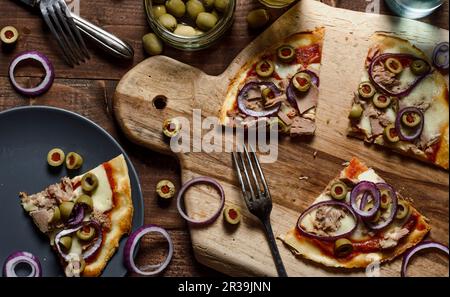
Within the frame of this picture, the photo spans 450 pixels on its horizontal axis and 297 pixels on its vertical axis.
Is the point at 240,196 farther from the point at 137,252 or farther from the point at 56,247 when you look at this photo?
the point at 56,247


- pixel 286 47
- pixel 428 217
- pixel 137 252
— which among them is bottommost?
pixel 137 252

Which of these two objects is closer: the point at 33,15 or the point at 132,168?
the point at 132,168

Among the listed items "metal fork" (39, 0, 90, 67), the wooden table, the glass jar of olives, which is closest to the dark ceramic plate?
the wooden table

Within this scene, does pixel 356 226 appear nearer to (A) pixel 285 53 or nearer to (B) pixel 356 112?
(B) pixel 356 112

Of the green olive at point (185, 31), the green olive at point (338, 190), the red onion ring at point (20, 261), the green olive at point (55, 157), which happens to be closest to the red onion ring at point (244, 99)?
the green olive at point (185, 31)

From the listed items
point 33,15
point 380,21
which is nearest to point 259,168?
point 380,21

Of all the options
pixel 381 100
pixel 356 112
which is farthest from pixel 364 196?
pixel 381 100
